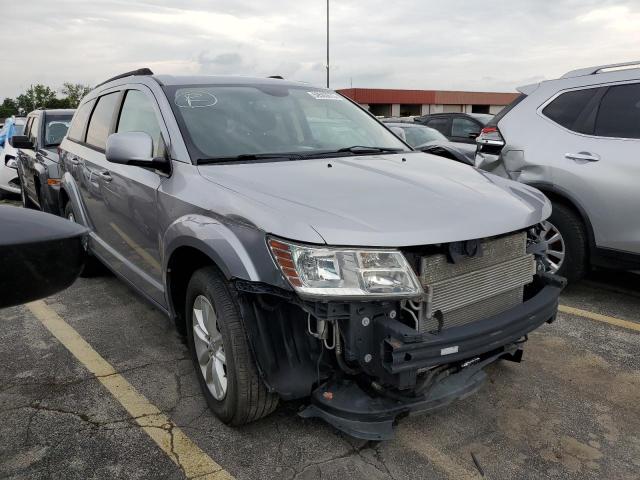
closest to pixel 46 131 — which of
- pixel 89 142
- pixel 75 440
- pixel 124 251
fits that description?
pixel 89 142

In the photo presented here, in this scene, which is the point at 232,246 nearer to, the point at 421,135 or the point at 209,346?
the point at 209,346

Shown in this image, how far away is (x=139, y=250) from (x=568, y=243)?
3307 mm

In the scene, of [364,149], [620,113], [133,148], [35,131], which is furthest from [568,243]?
[35,131]

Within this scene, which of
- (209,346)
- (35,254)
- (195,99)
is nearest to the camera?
(35,254)

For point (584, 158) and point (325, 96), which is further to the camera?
point (584, 158)

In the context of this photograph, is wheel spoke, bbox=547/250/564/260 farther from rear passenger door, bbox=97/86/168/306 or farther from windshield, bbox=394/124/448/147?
windshield, bbox=394/124/448/147

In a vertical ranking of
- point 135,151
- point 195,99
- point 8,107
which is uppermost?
point 195,99

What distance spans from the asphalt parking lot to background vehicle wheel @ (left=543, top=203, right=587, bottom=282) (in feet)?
2.26

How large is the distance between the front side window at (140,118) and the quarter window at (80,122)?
1.10 m

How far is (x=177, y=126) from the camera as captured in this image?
315 cm

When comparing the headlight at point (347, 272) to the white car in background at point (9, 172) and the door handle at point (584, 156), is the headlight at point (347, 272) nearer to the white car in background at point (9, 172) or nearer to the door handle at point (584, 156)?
the door handle at point (584, 156)

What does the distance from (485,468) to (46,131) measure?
7.24 meters

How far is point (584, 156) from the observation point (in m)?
4.40

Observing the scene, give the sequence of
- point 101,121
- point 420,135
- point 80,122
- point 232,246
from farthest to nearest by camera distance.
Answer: point 420,135 → point 80,122 → point 101,121 → point 232,246
